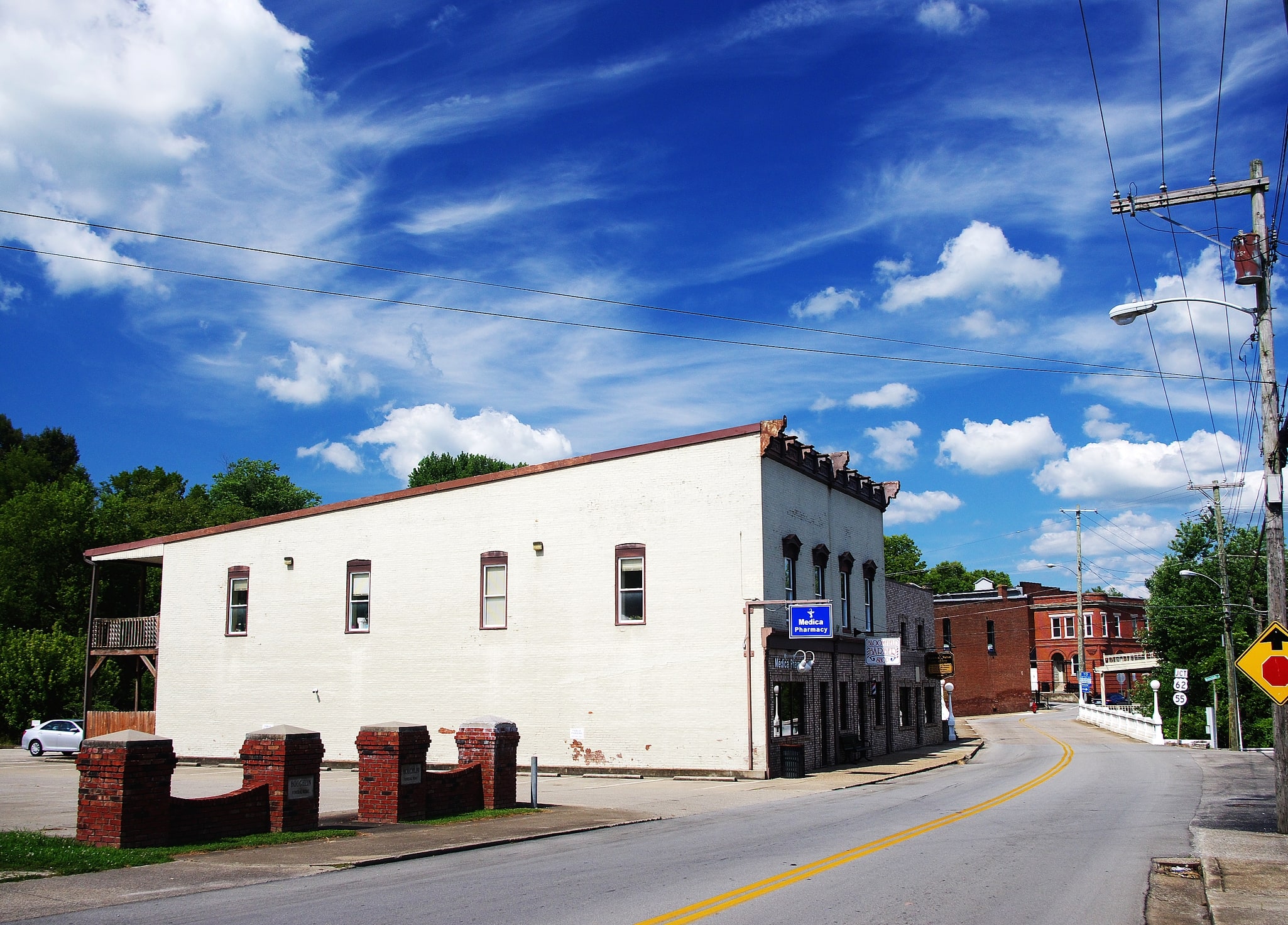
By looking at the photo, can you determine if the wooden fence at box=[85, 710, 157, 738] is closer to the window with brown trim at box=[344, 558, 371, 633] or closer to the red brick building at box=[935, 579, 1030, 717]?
the window with brown trim at box=[344, 558, 371, 633]

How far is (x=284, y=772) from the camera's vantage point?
49.1 feet

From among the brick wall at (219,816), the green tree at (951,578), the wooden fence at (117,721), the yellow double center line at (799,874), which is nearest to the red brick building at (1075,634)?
the green tree at (951,578)

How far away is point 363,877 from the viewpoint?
12.0m

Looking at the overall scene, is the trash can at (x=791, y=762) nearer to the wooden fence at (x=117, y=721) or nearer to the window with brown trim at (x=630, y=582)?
the window with brown trim at (x=630, y=582)

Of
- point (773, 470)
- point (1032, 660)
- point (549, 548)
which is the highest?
point (773, 470)

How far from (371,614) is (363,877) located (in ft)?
73.6

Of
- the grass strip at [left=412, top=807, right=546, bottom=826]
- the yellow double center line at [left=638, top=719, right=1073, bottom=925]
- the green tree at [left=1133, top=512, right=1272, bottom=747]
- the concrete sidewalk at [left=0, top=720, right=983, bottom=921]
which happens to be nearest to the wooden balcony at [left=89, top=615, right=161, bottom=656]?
the concrete sidewalk at [left=0, top=720, right=983, bottom=921]

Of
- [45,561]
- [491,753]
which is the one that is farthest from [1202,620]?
[45,561]

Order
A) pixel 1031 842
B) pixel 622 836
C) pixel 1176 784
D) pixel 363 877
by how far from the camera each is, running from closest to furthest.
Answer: pixel 363 877
pixel 1031 842
pixel 622 836
pixel 1176 784

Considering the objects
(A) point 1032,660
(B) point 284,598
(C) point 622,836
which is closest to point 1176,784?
(C) point 622,836

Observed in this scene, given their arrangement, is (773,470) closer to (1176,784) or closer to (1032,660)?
(1176,784)

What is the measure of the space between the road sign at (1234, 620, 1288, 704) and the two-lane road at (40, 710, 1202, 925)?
8.60 feet

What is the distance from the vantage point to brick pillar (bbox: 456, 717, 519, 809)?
1859 centimetres

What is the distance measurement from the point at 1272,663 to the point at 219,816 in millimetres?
15515
